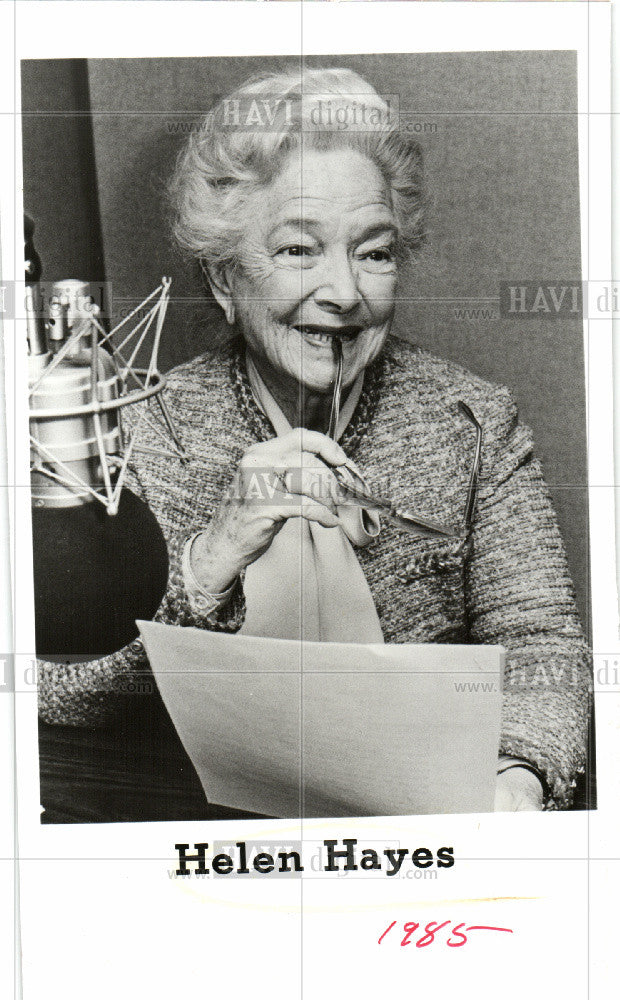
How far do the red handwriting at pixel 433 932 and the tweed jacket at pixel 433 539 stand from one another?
207mm

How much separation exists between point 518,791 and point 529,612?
0.78 feet

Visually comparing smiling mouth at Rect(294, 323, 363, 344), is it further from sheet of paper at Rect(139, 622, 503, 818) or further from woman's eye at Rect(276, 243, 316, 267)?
sheet of paper at Rect(139, 622, 503, 818)

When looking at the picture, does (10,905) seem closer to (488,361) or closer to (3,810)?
(3,810)

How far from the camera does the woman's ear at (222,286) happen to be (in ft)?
4.36

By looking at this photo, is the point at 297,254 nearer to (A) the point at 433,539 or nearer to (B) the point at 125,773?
(A) the point at 433,539

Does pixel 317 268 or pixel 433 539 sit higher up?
pixel 317 268

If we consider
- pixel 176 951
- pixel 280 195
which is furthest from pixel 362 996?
pixel 280 195

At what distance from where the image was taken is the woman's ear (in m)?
1.33

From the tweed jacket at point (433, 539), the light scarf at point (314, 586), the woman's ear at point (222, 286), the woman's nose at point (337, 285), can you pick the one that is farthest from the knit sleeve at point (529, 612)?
the woman's ear at point (222, 286)

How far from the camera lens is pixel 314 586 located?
4.39ft

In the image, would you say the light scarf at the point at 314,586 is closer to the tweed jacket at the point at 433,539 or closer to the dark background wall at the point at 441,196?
the tweed jacket at the point at 433,539

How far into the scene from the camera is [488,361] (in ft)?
4.45

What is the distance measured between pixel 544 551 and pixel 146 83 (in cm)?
80

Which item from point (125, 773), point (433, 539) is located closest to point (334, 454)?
point (433, 539)
